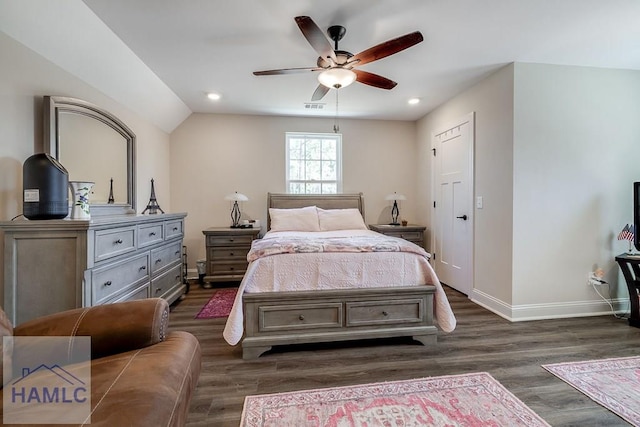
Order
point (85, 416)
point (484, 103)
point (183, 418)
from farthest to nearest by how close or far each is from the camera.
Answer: point (484, 103) < point (183, 418) < point (85, 416)

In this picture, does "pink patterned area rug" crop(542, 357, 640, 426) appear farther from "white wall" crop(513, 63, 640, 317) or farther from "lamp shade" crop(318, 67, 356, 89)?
"lamp shade" crop(318, 67, 356, 89)

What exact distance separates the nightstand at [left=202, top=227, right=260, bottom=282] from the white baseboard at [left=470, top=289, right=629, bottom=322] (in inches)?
124

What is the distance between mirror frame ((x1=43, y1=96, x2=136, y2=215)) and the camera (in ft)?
6.46

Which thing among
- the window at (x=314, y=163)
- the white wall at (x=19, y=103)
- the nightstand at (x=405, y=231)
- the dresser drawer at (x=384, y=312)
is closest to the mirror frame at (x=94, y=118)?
the white wall at (x=19, y=103)

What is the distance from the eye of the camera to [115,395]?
2.78 ft

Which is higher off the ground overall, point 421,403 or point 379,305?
point 379,305

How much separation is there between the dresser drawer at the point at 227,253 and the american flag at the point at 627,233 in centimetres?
435

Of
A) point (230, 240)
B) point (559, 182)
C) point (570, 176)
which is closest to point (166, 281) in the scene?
point (230, 240)

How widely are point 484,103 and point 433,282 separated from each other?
224 cm

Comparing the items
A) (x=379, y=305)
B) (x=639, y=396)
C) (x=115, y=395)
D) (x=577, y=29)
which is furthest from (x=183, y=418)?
(x=577, y=29)

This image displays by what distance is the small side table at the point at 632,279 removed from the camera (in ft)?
8.36

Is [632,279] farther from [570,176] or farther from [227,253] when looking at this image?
[227,253]

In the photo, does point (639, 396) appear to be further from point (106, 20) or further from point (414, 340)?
point (106, 20)

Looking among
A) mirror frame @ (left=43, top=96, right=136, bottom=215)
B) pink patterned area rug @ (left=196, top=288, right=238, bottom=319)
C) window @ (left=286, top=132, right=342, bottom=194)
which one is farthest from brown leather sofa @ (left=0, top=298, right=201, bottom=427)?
window @ (left=286, top=132, right=342, bottom=194)
